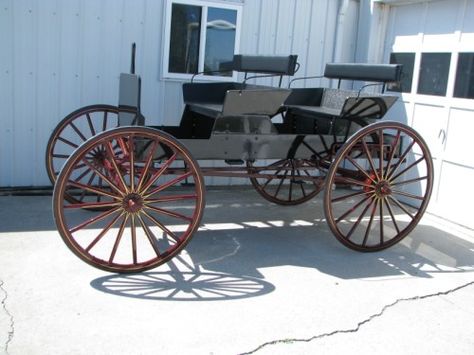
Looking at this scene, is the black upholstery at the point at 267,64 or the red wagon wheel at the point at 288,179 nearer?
the black upholstery at the point at 267,64

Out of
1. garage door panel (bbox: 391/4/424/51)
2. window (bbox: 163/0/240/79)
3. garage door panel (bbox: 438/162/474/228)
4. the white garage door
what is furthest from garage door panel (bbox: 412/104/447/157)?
window (bbox: 163/0/240/79)

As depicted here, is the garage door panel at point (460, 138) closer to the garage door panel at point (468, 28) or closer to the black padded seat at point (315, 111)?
the garage door panel at point (468, 28)

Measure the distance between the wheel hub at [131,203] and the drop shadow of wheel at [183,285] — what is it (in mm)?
474

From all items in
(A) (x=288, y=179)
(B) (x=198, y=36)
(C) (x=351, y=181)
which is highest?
(B) (x=198, y=36)

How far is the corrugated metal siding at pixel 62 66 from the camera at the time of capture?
18.4ft

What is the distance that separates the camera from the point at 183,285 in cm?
387

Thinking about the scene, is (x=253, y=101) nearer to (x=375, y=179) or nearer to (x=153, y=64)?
(x=375, y=179)

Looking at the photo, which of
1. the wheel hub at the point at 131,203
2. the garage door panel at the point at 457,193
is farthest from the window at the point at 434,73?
the wheel hub at the point at 131,203

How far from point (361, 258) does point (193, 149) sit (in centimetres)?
168

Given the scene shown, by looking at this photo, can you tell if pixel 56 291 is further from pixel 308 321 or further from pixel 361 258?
pixel 361 258

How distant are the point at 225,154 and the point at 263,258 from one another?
2.94 ft

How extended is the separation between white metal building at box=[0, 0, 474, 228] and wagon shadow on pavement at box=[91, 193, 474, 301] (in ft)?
3.54

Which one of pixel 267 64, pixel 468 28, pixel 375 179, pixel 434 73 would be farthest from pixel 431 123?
pixel 267 64

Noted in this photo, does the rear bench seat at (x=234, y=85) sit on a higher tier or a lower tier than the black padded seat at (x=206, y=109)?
higher
